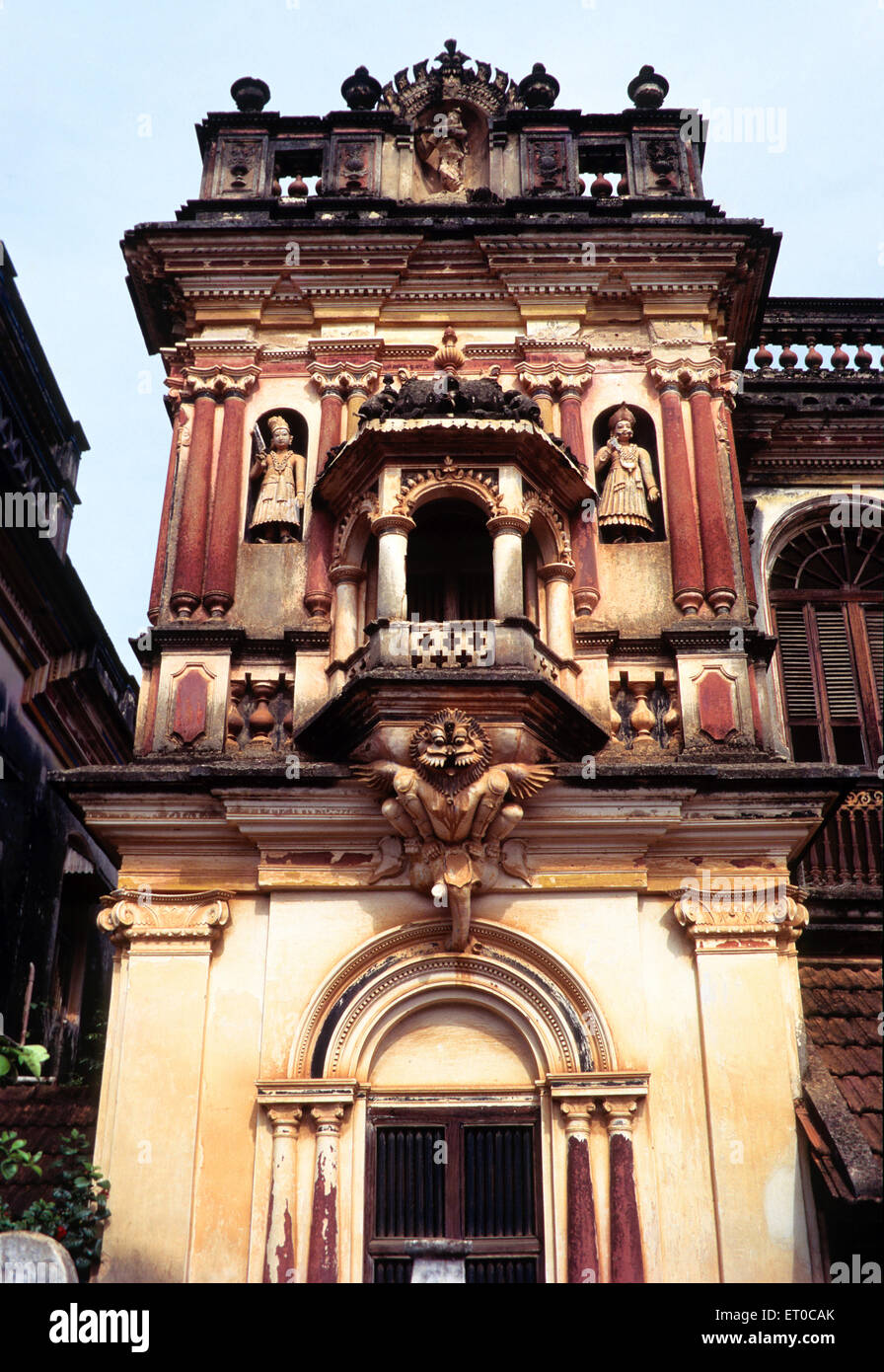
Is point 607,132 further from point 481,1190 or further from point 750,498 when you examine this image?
point 481,1190

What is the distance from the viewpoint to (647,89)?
16.9 metres

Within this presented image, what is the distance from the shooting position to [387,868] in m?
12.3

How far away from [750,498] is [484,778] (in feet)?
19.3

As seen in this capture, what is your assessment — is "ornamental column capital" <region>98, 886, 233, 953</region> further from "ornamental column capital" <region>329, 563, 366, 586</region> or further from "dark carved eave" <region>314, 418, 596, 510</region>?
"dark carved eave" <region>314, 418, 596, 510</region>

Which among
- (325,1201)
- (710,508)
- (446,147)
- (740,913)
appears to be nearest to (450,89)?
(446,147)

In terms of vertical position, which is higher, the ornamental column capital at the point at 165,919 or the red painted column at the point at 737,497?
the red painted column at the point at 737,497

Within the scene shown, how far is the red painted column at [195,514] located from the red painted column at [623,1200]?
5.87 meters

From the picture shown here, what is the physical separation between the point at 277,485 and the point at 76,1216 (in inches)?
272

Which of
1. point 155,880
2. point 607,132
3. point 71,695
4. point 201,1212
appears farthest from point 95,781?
point 607,132

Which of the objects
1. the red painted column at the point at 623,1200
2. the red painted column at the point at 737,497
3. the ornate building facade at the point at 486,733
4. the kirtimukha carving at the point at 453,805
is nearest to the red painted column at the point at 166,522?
the ornate building facade at the point at 486,733

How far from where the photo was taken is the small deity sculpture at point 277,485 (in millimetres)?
14312

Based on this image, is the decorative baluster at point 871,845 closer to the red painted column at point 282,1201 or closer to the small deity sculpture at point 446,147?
the red painted column at point 282,1201

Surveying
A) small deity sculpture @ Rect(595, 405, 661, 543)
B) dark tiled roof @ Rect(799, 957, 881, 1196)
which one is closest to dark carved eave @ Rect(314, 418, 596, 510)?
small deity sculpture @ Rect(595, 405, 661, 543)

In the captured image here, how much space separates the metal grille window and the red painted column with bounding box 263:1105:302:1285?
60cm
